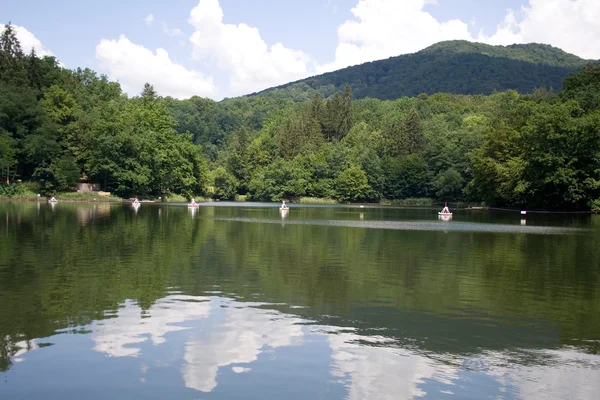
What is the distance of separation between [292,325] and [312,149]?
135838mm

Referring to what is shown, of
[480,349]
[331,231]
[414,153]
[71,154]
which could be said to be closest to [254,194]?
[414,153]

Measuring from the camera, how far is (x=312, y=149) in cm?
14838

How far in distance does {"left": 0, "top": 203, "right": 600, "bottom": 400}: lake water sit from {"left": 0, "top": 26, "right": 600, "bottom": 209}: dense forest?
179ft

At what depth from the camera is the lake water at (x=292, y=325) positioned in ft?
31.8

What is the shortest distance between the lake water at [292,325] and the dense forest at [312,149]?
54459 mm

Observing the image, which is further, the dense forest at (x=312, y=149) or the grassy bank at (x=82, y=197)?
the grassy bank at (x=82, y=197)

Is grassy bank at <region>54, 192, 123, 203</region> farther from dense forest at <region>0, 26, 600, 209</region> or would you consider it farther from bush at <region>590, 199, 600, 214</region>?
bush at <region>590, 199, 600, 214</region>

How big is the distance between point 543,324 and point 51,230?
1153 inches

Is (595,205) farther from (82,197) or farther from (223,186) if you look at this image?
(223,186)

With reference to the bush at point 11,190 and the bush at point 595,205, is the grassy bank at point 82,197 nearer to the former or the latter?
the bush at point 11,190

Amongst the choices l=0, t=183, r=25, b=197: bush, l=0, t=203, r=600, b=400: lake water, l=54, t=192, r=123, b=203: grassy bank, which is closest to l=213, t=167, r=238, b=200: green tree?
l=54, t=192, r=123, b=203: grassy bank

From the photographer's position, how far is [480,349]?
38.6 feet

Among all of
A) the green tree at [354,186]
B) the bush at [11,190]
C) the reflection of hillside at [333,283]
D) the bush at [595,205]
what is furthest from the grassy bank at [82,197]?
the bush at [595,205]

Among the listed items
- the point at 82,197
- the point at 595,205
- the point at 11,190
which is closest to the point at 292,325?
the point at 595,205
